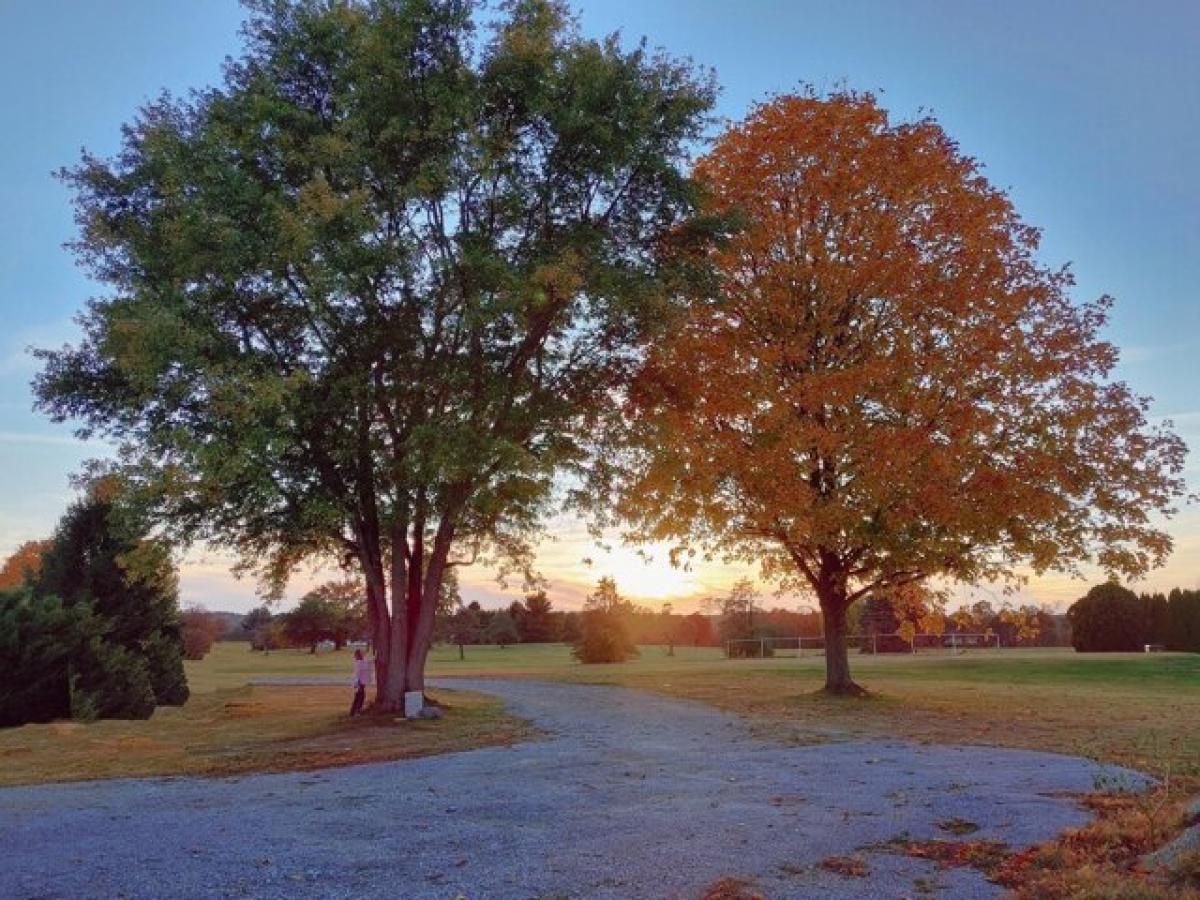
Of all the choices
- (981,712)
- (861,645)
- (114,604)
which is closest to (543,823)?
(981,712)

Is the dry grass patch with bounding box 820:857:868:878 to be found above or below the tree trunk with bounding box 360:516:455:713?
below

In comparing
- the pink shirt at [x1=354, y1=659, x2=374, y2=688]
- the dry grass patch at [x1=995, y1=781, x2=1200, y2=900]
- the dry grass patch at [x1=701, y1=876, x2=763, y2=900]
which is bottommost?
the dry grass patch at [x1=701, y1=876, x2=763, y2=900]

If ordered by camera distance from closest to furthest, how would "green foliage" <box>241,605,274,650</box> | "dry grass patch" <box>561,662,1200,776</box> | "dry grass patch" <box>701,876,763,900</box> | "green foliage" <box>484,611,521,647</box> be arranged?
"dry grass patch" <box>701,876,763,900</box> → "dry grass patch" <box>561,662,1200,776</box> → "green foliage" <box>484,611,521,647</box> → "green foliage" <box>241,605,274,650</box>

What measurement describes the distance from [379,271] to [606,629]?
40.0 m

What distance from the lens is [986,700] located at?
2559 centimetres

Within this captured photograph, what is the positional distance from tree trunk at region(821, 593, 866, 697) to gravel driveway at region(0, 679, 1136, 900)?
11.0 meters

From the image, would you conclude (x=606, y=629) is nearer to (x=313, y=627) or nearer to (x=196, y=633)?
(x=196, y=633)

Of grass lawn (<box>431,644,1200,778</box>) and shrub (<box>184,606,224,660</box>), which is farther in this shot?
shrub (<box>184,606,224,660</box>)

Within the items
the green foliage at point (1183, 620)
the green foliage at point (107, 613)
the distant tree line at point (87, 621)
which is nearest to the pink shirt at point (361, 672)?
the green foliage at point (107, 613)

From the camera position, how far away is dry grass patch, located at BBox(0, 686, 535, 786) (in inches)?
560

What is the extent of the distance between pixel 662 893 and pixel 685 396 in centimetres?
1715

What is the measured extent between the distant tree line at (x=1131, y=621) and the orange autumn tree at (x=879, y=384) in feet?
120

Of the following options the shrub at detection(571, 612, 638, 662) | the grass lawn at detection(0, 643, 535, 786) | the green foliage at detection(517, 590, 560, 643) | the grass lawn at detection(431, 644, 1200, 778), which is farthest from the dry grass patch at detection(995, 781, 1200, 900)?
the green foliage at detection(517, 590, 560, 643)

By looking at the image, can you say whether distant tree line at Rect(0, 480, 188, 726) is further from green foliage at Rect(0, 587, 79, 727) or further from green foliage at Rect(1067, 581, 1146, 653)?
green foliage at Rect(1067, 581, 1146, 653)
